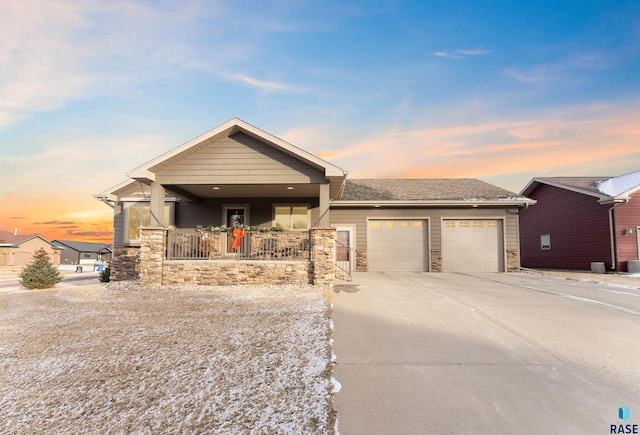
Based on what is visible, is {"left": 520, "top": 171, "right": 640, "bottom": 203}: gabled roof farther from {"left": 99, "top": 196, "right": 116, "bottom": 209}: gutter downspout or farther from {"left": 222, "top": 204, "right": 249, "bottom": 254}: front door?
{"left": 99, "top": 196, "right": 116, "bottom": 209}: gutter downspout

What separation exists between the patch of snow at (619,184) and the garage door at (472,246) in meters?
6.48

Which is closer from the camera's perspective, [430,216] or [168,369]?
[168,369]

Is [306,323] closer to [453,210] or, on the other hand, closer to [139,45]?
[453,210]

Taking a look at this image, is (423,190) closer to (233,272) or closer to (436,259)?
(436,259)

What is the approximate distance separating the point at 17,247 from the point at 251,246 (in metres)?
51.2

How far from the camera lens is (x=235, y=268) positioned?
9.77 metres

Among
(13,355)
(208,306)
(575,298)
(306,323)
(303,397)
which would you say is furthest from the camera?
(575,298)

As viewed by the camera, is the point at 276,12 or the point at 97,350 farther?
the point at 276,12

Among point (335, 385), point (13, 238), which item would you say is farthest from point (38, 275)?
point (13, 238)

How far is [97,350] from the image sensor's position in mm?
4363

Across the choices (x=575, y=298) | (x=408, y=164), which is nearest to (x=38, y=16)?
(x=408, y=164)

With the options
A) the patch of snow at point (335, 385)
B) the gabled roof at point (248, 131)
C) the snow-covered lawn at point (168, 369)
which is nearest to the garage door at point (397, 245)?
the gabled roof at point (248, 131)

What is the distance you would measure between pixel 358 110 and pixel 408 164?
539cm

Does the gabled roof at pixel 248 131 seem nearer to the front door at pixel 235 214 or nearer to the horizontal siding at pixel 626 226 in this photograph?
the front door at pixel 235 214
